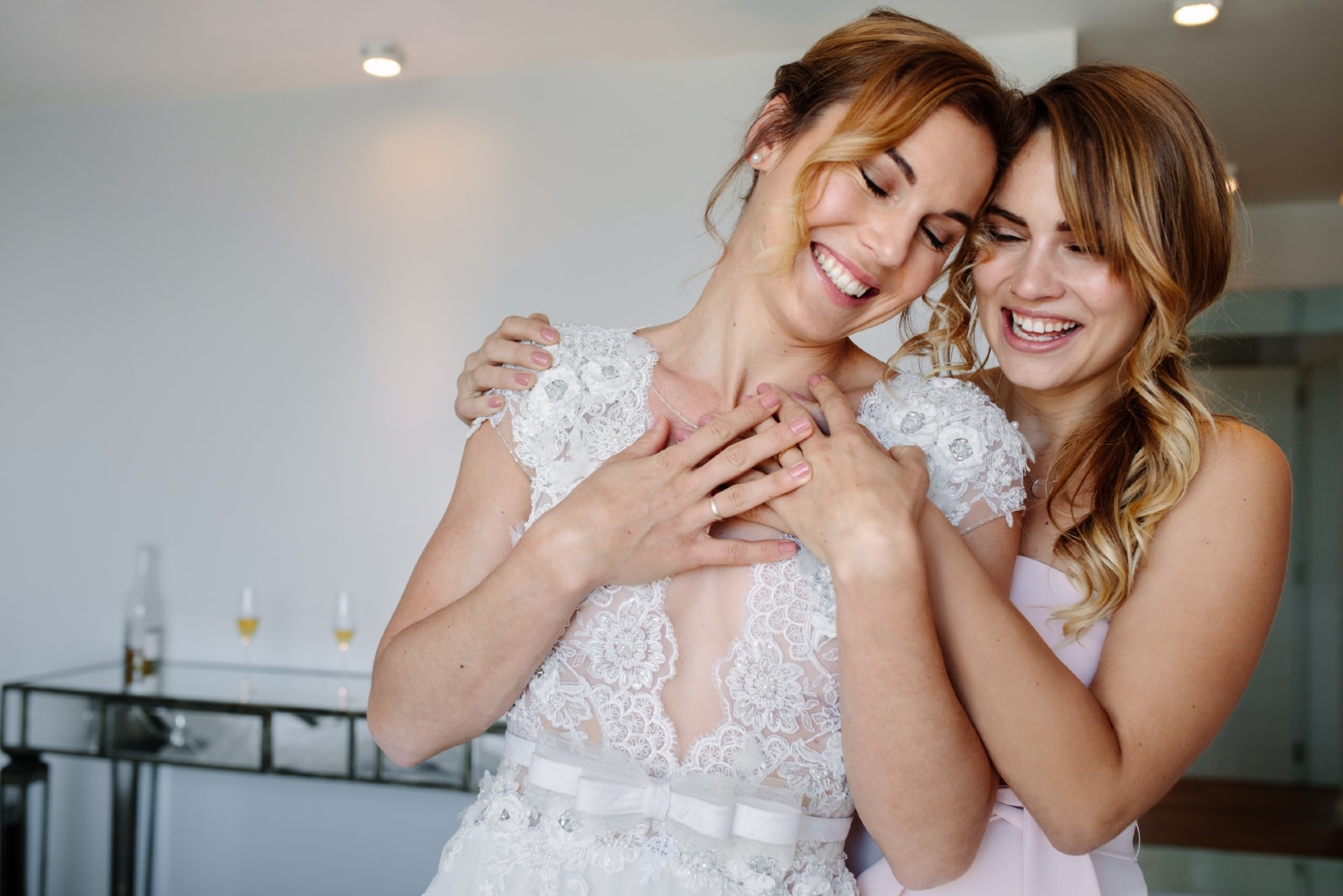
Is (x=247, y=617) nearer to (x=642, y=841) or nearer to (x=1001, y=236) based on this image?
(x=642, y=841)

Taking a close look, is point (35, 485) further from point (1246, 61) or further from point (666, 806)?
point (1246, 61)

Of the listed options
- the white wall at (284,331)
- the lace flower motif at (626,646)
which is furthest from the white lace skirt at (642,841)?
the white wall at (284,331)

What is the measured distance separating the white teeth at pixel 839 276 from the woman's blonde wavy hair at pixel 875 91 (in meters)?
0.03

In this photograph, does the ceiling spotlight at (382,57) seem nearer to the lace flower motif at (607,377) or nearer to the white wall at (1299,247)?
the lace flower motif at (607,377)

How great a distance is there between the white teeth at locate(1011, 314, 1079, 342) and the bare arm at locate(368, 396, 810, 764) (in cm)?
51

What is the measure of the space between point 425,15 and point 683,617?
2539 millimetres

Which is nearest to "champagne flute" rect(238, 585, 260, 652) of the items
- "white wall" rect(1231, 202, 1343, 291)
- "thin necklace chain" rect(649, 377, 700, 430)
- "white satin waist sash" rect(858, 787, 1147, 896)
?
"thin necklace chain" rect(649, 377, 700, 430)

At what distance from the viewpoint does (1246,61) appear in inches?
138

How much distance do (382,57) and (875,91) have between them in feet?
8.55

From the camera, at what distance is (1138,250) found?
57.3 inches

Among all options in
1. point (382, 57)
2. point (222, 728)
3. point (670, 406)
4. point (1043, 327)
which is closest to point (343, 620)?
point (222, 728)

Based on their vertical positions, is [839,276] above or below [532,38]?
below

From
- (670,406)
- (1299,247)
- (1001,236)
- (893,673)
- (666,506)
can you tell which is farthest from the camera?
(1299,247)

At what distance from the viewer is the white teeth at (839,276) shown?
1.30 m
